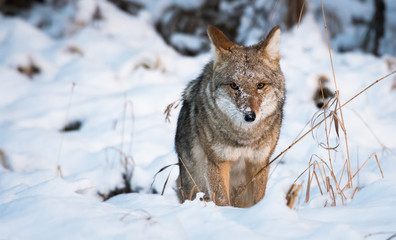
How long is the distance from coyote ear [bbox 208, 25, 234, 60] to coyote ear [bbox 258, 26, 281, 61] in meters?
0.31

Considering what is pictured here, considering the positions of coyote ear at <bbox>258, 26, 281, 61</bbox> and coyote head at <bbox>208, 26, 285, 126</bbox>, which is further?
coyote ear at <bbox>258, 26, 281, 61</bbox>

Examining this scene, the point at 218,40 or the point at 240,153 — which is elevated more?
the point at 218,40

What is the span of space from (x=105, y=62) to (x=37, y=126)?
10.4ft

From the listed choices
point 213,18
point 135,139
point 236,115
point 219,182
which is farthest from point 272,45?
point 213,18

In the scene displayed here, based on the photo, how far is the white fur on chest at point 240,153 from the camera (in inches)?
127

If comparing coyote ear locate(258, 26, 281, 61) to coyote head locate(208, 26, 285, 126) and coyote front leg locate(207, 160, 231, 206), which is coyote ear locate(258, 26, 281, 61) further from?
coyote front leg locate(207, 160, 231, 206)

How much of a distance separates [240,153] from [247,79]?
Answer: 0.66 metres

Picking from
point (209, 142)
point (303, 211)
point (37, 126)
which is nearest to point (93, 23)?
point (37, 126)

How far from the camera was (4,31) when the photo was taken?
30.9 ft

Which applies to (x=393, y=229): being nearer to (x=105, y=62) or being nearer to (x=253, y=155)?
(x=253, y=155)

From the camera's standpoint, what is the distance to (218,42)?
3426 mm

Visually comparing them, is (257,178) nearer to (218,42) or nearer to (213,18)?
(218,42)

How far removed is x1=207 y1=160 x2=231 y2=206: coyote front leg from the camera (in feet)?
10.7

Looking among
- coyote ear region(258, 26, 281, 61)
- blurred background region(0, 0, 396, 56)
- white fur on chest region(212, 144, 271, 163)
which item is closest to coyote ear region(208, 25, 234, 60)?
coyote ear region(258, 26, 281, 61)
